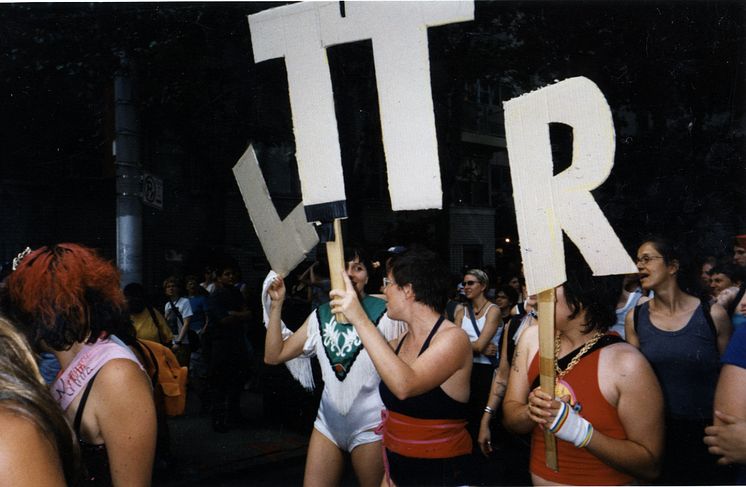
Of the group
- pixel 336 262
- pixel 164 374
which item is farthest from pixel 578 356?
pixel 164 374

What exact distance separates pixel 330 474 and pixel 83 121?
517 cm

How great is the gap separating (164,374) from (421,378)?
1446 millimetres

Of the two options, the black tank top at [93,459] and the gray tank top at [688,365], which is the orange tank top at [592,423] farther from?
the black tank top at [93,459]

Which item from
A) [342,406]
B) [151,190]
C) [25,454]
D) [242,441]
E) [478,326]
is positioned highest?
[151,190]

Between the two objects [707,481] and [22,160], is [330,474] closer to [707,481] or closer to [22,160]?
[707,481]

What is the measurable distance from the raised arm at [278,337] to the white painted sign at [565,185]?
1230 mm

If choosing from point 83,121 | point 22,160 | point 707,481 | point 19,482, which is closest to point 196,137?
point 83,121

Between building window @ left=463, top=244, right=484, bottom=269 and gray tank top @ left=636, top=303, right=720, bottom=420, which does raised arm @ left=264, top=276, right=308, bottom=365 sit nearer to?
gray tank top @ left=636, top=303, right=720, bottom=420

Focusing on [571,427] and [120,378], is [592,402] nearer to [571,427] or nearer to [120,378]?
[571,427]

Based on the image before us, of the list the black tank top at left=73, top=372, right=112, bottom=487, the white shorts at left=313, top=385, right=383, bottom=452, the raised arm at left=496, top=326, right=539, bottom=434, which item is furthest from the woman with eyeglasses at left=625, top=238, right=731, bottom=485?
the black tank top at left=73, top=372, right=112, bottom=487

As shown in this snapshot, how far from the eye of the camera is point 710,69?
4250mm

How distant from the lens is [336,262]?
248cm

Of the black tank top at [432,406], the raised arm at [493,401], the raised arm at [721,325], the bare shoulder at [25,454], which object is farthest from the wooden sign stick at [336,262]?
the raised arm at [721,325]

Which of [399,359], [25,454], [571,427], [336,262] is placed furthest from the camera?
[336,262]
